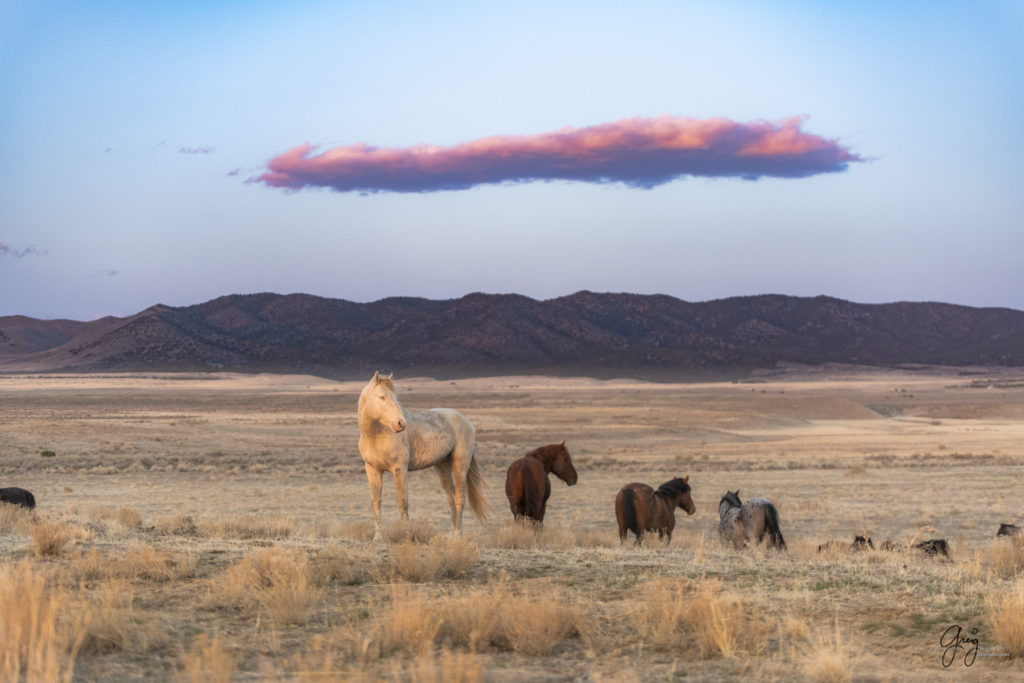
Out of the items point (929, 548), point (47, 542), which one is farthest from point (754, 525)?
point (47, 542)

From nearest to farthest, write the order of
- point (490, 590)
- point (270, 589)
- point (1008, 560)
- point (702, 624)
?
point (702, 624) < point (270, 589) < point (490, 590) < point (1008, 560)

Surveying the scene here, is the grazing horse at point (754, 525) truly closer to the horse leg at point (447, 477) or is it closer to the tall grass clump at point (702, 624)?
the horse leg at point (447, 477)

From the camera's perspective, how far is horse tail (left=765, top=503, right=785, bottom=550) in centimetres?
1344

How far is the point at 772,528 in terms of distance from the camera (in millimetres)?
13555

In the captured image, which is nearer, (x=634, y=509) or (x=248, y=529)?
(x=634, y=509)

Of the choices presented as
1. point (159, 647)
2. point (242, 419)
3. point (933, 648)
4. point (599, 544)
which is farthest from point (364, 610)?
point (242, 419)

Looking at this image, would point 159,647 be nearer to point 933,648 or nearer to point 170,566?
point 170,566

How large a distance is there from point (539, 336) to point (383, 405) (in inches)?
5777

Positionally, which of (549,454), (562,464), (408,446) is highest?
(408,446)

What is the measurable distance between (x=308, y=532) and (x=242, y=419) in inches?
1700

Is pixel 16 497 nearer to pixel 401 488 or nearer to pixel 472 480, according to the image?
pixel 401 488

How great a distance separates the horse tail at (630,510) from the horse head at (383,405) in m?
3.41

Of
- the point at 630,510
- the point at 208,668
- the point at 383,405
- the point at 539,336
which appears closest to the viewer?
the point at 208,668

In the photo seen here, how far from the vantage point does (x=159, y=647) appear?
7215 millimetres
